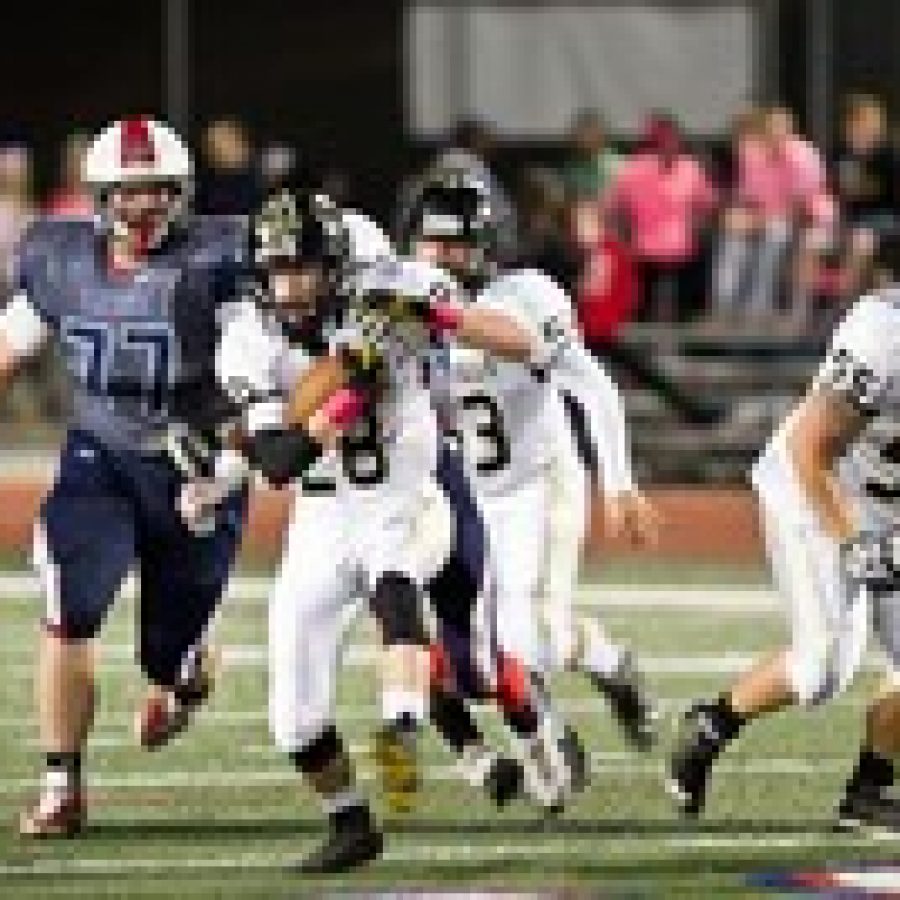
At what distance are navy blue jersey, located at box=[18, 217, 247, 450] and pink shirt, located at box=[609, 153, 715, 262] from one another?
862 cm

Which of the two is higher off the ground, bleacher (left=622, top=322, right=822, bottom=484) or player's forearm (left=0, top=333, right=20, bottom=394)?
player's forearm (left=0, top=333, right=20, bottom=394)

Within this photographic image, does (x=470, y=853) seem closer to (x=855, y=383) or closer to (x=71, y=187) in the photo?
(x=855, y=383)

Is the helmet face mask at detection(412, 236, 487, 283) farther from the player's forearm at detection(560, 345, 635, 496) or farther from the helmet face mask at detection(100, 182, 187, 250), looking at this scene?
the helmet face mask at detection(100, 182, 187, 250)

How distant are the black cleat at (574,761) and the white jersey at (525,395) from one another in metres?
0.51

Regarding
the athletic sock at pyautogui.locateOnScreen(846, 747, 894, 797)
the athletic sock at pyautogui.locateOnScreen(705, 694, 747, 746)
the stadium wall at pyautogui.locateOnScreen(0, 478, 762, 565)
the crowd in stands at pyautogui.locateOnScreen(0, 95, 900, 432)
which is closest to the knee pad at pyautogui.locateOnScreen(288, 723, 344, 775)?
the athletic sock at pyautogui.locateOnScreen(705, 694, 747, 746)

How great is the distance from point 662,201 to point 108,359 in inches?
346

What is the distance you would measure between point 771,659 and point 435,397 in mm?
1112

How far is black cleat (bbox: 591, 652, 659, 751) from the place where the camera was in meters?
9.91

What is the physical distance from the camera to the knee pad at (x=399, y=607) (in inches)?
329

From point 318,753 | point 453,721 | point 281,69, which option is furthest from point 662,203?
point 318,753

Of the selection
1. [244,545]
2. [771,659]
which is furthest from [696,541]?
[771,659]

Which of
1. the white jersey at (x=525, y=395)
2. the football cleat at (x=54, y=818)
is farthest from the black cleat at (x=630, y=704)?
the football cleat at (x=54, y=818)

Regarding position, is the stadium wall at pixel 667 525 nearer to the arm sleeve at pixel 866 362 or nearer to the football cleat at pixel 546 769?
the football cleat at pixel 546 769

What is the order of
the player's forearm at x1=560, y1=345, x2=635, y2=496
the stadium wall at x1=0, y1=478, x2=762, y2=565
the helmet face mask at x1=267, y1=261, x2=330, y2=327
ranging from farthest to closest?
the stadium wall at x1=0, y1=478, x2=762, y2=565, the player's forearm at x1=560, y1=345, x2=635, y2=496, the helmet face mask at x1=267, y1=261, x2=330, y2=327
